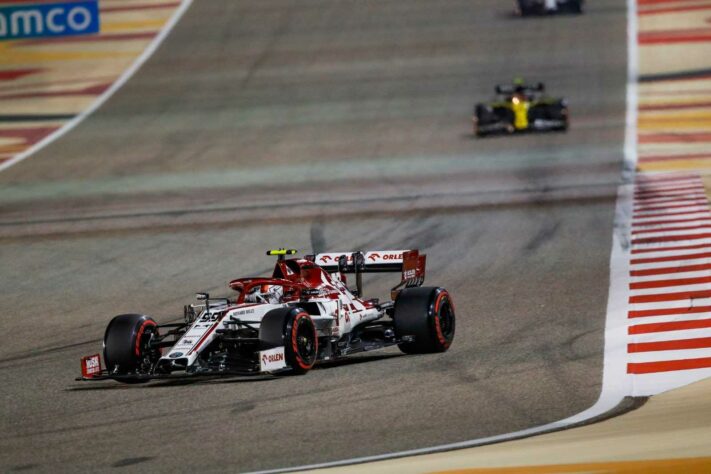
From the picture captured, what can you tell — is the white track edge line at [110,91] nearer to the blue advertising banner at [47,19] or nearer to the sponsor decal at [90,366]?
the blue advertising banner at [47,19]

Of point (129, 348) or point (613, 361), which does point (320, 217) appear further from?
point (613, 361)

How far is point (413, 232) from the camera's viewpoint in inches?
896

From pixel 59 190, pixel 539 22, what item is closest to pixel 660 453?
pixel 59 190

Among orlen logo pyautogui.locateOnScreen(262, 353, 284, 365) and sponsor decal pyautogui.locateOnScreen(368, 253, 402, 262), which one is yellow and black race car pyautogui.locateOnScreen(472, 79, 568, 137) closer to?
sponsor decal pyautogui.locateOnScreen(368, 253, 402, 262)

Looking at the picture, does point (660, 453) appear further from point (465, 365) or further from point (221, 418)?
point (465, 365)

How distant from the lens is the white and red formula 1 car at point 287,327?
12.8 m

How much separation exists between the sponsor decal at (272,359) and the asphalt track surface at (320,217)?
0.18 meters

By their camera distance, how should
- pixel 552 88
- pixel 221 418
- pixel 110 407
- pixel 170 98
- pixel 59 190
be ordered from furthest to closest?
pixel 170 98 → pixel 552 88 → pixel 59 190 → pixel 110 407 → pixel 221 418

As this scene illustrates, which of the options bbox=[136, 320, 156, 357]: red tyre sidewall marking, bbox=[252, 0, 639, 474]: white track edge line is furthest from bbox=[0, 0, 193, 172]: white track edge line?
bbox=[136, 320, 156, 357]: red tyre sidewall marking

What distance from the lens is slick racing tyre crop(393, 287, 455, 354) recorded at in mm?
13977

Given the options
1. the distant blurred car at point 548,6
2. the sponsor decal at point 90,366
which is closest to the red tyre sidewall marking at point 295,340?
the sponsor decal at point 90,366

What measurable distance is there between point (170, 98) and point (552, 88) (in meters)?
10.5

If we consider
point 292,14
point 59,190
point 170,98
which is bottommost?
point 59,190

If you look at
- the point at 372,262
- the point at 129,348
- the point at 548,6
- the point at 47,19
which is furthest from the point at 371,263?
the point at 548,6
